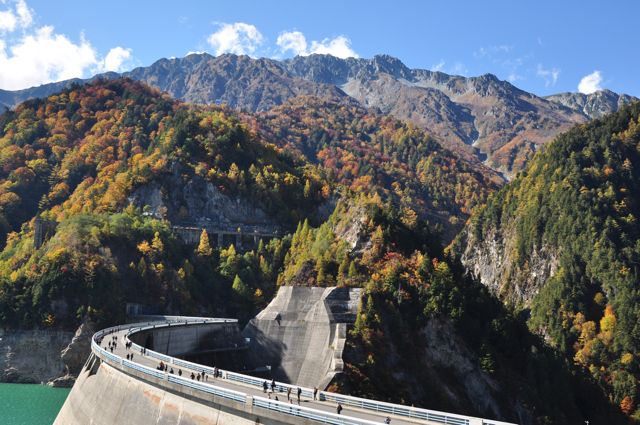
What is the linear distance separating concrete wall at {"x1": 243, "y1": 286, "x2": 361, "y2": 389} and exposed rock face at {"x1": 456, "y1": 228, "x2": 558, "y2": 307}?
3289 inches

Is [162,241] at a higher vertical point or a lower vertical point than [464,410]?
higher

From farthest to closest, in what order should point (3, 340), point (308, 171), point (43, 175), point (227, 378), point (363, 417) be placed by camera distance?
point (308, 171) < point (43, 175) < point (3, 340) < point (227, 378) < point (363, 417)

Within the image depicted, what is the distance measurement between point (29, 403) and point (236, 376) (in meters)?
46.7

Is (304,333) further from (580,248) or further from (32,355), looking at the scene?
(580,248)

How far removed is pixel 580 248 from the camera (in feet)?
513

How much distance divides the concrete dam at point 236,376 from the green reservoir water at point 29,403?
10.3m

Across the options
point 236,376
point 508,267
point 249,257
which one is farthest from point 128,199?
point 508,267

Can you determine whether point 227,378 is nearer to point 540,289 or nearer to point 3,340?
point 3,340

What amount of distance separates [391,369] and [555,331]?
249ft

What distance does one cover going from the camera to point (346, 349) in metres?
77.8

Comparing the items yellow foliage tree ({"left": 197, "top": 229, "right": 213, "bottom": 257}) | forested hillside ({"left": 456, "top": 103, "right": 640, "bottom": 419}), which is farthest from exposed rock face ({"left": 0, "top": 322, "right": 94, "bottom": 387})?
forested hillside ({"left": 456, "top": 103, "right": 640, "bottom": 419})

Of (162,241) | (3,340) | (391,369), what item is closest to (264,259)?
(162,241)

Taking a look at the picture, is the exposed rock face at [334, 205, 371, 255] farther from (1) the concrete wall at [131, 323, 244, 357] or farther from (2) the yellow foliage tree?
(2) the yellow foliage tree

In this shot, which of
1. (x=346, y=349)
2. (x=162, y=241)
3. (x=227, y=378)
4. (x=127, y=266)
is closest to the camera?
(x=227, y=378)
